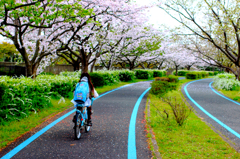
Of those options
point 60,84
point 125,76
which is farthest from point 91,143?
point 125,76

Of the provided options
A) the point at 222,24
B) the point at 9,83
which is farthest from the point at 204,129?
the point at 222,24

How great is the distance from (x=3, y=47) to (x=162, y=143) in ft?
122

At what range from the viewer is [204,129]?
6.25m

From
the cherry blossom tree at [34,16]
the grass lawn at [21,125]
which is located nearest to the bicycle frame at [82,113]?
the grass lawn at [21,125]

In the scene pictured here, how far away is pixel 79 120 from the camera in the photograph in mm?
5238

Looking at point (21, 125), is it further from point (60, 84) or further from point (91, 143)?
point (60, 84)

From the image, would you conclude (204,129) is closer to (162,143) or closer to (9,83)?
(162,143)

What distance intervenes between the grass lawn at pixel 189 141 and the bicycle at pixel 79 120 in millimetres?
1727

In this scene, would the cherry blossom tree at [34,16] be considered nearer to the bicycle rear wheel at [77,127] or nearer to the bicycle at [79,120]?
the bicycle at [79,120]

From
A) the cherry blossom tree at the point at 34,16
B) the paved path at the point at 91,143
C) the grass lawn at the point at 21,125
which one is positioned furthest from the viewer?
the cherry blossom tree at the point at 34,16

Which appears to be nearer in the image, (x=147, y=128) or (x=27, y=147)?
(x=27, y=147)

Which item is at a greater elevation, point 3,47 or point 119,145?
point 3,47

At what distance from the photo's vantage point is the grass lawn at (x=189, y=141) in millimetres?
4348

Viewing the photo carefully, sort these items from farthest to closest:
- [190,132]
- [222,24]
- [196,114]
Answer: [222,24], [196,114], [190,132]
